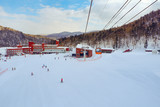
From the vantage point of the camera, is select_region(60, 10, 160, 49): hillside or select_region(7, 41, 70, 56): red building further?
select_region(7, 41, 70, 56): red building

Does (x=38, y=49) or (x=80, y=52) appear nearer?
(x=80, y=52)

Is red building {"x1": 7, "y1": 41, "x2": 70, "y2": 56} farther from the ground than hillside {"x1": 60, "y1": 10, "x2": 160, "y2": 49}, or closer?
closer

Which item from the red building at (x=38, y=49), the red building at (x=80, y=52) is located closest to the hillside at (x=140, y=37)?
the red building at (x=80, y=52)

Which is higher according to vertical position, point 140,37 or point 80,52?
point 140,37

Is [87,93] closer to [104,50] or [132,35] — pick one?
[104,50]

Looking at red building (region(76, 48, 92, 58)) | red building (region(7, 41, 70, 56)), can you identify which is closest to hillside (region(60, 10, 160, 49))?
red building (region(76, 48, 92, 58))

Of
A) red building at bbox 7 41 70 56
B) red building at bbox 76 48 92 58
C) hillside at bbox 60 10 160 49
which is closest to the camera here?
red building at bbox 76 48 92 58

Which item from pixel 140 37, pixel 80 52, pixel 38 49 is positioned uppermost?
pixel 140 37

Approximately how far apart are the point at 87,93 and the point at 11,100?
7.08 meters

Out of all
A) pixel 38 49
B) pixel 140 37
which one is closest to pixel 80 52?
pixel 38 49

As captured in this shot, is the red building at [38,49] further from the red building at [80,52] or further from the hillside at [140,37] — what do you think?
the hillside at [140,37]

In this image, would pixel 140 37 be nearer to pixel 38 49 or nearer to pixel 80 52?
pixel 80 52

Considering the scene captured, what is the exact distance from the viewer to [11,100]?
7973 millimetres

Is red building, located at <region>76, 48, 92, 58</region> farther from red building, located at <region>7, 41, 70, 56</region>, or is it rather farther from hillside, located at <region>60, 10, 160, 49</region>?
hillside, located at <region>60, 10, 160, 49</region>
